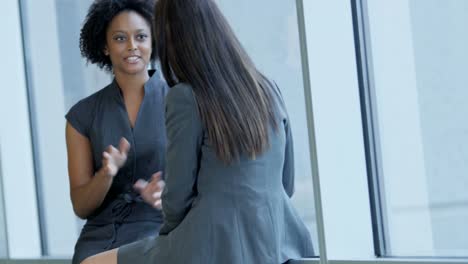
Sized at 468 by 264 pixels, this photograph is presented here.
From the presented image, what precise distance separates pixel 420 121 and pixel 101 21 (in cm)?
130

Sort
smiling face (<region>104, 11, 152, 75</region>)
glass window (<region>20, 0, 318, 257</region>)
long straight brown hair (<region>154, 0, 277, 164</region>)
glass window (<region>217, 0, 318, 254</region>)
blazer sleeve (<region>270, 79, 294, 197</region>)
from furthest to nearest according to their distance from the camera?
1. glass window (<region>20, 0, 318, 257</region>)
2. smiling face (<region>104, 11, 152, 75</region>)
3. glass window (<region>217, 0, 318, 254</region>)
4. blazer sleeve (<region>270, 79, 294, 197</region>)
5. long straight brown hair (<region>154, 0, 277, 164</region>)

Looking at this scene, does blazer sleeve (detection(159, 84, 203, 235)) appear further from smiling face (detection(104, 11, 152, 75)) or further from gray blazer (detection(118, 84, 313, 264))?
smiling face (detection(104, 11, 152, 75))

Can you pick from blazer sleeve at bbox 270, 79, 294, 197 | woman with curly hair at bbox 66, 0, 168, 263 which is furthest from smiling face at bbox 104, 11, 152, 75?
blazer sleeve at bbox 270, 79, 294, 197

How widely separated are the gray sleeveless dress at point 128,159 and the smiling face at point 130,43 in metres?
0.08

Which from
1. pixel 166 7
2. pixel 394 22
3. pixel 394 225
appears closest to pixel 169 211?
pixel 166 7

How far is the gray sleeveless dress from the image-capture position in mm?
3201

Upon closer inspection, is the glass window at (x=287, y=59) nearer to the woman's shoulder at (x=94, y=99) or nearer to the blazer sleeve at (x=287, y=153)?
the blazer sleeve at (x=287, y=153)

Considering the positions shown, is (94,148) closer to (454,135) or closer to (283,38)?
(283,38)

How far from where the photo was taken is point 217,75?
255 centimetres

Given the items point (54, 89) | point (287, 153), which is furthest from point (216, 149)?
point (54, 89)

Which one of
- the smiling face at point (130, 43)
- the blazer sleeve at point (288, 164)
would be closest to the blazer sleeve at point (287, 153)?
the blazer sleeve at point (288, 164)

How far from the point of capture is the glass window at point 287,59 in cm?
312

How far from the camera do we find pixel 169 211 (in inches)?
102

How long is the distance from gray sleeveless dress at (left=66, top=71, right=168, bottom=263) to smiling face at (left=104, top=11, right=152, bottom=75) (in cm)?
8
